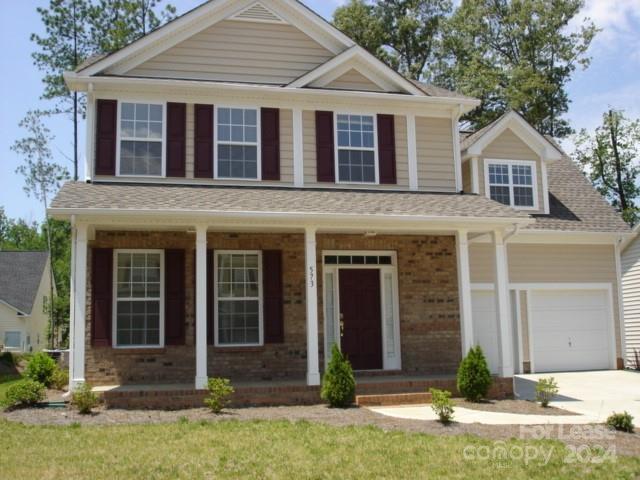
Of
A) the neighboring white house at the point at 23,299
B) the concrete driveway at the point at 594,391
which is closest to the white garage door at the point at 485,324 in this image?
the concrete driveway at the point at 594,391

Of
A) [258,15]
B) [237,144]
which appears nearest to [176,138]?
[237,144]

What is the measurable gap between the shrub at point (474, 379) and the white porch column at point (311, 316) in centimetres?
263

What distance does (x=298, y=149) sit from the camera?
47.2ft

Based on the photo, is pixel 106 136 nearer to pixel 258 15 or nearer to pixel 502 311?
pixel 258 15

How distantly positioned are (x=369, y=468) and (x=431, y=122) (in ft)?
31.8

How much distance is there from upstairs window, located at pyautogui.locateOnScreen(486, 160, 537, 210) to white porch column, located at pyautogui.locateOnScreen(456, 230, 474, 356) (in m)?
4.23

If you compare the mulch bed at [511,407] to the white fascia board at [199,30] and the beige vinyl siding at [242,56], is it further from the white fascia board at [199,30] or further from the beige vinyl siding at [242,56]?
the white fascia board at [199,30]

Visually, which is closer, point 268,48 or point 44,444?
point 44,444

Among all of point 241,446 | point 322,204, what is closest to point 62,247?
point 322,204

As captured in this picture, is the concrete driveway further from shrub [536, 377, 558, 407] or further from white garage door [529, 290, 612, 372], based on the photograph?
white garage door [529, 290, 612, 372]

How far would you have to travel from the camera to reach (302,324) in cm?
1382

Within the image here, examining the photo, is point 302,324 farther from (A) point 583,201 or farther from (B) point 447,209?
(A) point 583,201

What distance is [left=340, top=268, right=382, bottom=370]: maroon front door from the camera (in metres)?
14.3

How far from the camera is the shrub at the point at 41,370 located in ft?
43.0
